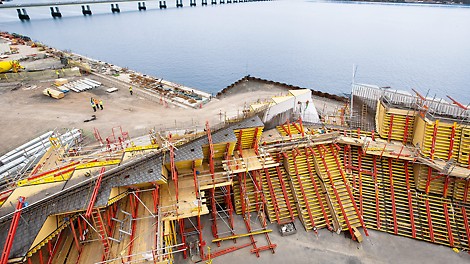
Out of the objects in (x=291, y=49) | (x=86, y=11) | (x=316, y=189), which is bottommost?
(x=316, y=189)

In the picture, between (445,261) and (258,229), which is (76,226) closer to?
(258,229)

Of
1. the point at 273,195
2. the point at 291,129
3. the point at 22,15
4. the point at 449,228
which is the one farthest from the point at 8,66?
the point at 22,15

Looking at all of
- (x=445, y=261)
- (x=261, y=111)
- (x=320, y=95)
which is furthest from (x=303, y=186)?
(x=320, y=95)

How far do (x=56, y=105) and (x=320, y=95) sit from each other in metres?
42.6

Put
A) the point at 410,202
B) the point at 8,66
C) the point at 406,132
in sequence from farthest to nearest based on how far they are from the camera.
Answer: the point at 8,66, the point at 406,132, the point at 410,202

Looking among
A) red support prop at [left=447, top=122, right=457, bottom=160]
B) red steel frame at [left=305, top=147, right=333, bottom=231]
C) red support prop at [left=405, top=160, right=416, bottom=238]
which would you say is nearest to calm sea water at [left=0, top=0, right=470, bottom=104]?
red support prop at [left=447, top=122, right=457, bottom=160]

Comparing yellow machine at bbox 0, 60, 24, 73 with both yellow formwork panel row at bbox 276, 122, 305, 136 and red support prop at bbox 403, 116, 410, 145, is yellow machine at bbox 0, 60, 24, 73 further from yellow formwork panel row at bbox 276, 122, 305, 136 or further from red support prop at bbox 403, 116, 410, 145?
red support prop at bbox 403, 116, 410, 145

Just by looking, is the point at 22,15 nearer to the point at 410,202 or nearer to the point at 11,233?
the point at 11,233

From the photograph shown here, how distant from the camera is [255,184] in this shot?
26078mm

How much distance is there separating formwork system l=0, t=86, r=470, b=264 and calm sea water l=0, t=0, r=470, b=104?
33829 mm

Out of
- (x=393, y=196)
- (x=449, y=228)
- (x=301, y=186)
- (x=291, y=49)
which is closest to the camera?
(x=449, y=228)

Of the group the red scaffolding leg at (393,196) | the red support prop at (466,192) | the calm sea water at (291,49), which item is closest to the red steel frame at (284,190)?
the red scaffolding leg at (393,196)

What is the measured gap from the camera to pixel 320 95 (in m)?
45.9

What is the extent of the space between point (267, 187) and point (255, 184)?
2133 mm
